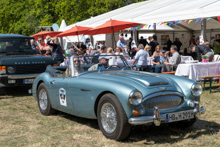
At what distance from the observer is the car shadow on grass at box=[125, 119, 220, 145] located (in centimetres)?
447

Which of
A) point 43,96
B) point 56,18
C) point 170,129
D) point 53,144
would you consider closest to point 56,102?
point 43,96

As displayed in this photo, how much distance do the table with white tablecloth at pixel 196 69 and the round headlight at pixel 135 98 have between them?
5.43 metres

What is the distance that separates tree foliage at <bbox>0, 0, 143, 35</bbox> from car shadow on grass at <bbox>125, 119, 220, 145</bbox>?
40.0 meters

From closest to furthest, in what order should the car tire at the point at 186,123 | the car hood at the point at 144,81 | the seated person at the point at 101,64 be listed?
the car hood at the point at 144,81 → the car tire at the point at 186,123 → the seated person at the point at 101,64

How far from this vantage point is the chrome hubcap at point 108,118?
14.6 ft

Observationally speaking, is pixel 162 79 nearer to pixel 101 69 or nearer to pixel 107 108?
pixel 107 108

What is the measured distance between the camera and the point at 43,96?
653cm

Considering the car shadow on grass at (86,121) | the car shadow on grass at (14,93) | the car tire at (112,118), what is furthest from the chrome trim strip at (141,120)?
the car shadow on grass at (14,93)

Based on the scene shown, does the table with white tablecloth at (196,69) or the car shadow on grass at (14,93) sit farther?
the table with white tablecloth at (196,69)

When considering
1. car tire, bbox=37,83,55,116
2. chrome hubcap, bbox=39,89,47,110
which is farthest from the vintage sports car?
chrome hubcap, bbox=39,89,47,110

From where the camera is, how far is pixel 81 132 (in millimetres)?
5094

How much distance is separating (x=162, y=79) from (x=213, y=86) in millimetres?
5589

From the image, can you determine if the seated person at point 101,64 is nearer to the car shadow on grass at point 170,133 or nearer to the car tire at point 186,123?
the car shadow on grass at point 170,133

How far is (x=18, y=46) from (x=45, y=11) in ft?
130
